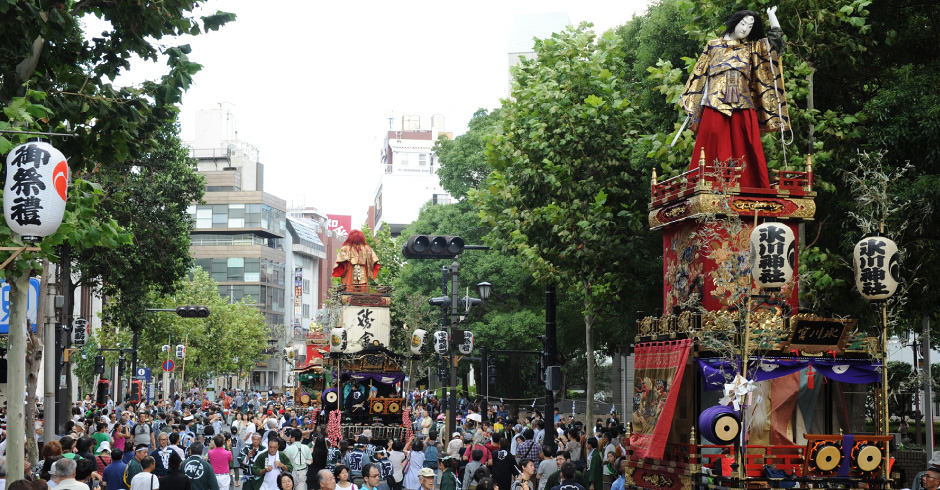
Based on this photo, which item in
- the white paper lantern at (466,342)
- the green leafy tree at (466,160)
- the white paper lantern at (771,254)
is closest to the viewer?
the white paper lantern at (771,254)

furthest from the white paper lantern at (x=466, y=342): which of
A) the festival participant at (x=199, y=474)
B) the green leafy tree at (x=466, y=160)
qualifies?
the green leafy tree at (x=466, y=160)

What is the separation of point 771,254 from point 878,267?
5.43 feet

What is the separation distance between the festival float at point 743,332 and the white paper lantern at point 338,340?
2074cm

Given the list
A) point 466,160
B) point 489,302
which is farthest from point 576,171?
point 466,160

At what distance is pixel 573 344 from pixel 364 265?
9.02 m

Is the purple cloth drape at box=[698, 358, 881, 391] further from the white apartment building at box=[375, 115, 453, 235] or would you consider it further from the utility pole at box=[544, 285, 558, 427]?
the white apartment building at box=[375, 115, 453, 235]

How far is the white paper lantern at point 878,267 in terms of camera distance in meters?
16.2

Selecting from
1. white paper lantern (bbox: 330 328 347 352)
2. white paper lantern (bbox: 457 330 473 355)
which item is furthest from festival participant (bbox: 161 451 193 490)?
white paper lantern (bbox: 330 328 347 352)

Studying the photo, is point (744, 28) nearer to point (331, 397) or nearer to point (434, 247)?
point (434, 247)

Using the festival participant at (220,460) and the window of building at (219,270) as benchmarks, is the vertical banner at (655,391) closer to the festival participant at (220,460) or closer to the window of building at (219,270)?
the festival participant at (220,460)

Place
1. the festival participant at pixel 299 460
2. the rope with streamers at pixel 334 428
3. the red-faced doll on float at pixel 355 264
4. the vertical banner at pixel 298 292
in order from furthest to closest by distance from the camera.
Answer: the vertical banner at pixel 298 292, the red-faced doll on float at pixel 355 264, the rope with streamers at pixel 334 428, the festival participant at pixel 299 460

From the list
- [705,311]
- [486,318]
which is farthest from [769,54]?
[486,318]

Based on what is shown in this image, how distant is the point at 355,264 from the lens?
41.6 metres

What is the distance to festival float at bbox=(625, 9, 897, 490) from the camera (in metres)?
15.9
